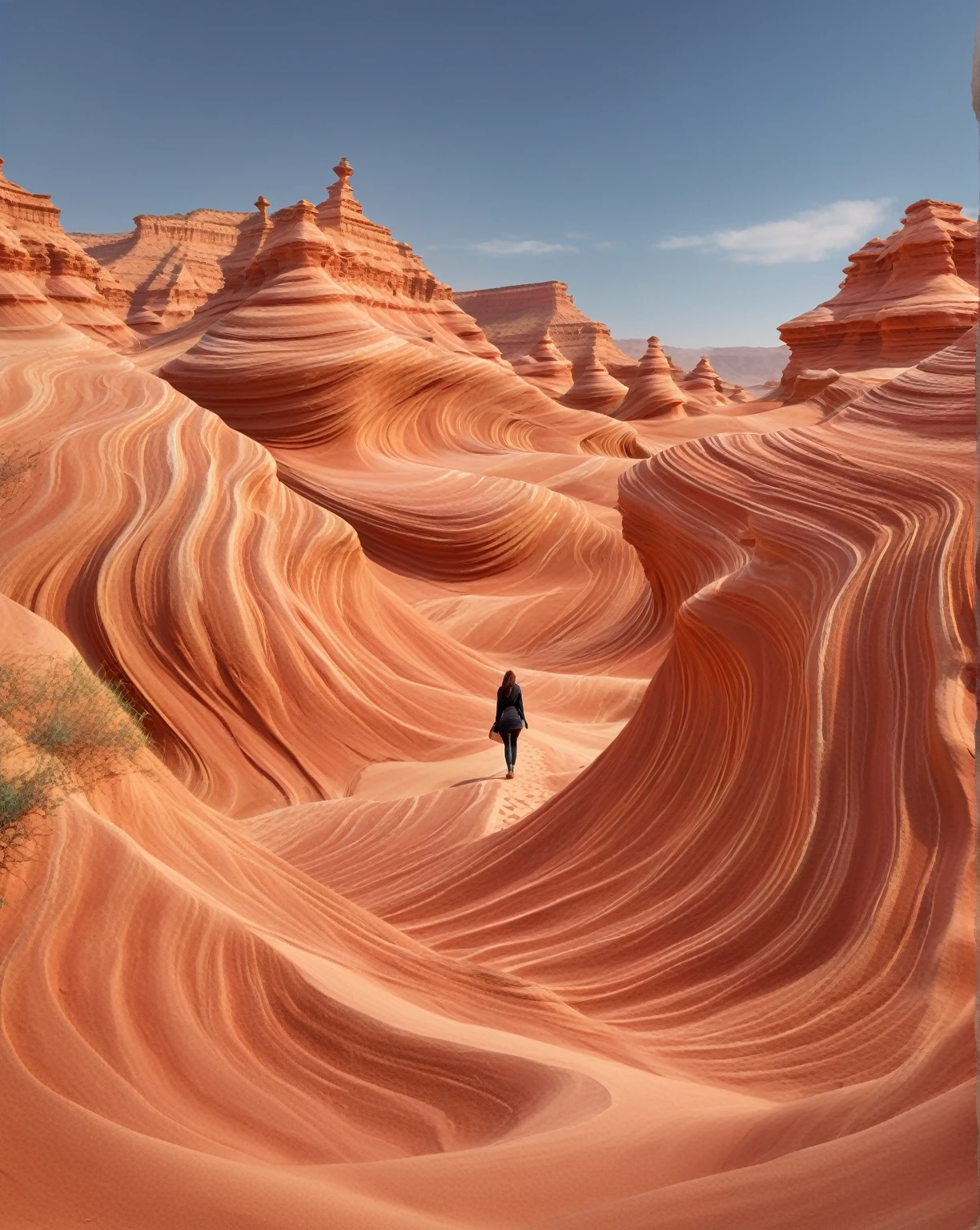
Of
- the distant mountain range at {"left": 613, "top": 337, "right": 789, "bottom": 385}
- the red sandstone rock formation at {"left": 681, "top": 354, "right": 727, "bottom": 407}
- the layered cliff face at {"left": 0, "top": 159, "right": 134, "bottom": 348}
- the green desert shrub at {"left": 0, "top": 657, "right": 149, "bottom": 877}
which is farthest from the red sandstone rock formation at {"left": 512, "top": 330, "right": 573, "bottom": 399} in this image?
the distant mountain range at {"left": 613, "top": 337, "right": 789, "bottom": 385}

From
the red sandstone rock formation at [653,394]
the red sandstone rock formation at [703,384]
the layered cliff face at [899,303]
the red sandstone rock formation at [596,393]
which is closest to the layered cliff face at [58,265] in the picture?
the red sandstone rock formation at [596,393]

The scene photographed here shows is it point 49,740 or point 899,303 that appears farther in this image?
point 899,303

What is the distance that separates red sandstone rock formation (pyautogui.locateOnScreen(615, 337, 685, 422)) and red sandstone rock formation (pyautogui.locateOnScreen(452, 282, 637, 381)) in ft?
106

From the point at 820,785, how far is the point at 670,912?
879 millimetres

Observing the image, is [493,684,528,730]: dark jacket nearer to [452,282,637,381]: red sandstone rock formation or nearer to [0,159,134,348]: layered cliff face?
[0,159,134,348]: layered cliff face

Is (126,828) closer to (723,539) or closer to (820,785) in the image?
(820,785)

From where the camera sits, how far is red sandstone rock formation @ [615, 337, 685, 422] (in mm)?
38188

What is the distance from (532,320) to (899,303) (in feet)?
176

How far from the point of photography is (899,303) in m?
34.0

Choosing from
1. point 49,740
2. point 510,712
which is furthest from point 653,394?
point 49,740

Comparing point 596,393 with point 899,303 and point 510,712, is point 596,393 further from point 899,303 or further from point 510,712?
point 510,712

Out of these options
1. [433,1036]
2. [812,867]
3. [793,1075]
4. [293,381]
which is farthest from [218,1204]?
[293,381]

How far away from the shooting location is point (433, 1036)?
3301 millimetres

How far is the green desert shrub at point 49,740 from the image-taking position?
10.1 ft
